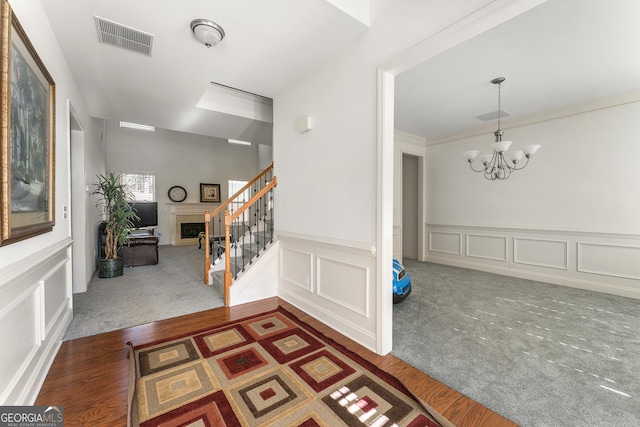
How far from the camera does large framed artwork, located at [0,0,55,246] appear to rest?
4.15ft

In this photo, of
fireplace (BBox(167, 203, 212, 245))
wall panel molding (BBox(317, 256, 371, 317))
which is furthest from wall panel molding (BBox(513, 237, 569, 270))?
fireplace (BBox(167, 203, 212, 245))

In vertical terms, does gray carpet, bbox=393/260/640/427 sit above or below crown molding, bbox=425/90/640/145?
below

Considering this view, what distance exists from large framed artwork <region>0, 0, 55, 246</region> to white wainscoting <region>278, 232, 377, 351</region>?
6.95 feet

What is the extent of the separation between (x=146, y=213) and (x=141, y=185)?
3.61 feet

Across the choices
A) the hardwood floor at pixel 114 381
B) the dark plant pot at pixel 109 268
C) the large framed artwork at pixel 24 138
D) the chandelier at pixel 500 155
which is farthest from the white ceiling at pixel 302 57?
the hardwood floor at pixel 114 381

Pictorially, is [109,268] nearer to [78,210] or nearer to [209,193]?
[78,210]

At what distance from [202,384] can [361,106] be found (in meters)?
2.43

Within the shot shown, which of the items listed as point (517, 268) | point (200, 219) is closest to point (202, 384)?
point (517, 268)

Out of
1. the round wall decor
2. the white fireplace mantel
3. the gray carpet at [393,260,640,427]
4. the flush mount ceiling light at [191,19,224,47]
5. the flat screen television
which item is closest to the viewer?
the gray carpet at [393,260,640,427]

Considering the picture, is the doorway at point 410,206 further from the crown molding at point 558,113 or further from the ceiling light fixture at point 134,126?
the ceiling light fixture at point 134,126

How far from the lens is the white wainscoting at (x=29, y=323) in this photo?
132cm

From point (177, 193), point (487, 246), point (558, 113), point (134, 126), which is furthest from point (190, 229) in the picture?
point (558, 113)

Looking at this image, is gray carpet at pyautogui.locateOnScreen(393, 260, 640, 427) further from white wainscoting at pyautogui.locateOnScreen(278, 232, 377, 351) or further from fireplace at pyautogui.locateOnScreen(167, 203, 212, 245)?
fireplace at pyautogui.locateOnScreen(167, 203, 212, 245)

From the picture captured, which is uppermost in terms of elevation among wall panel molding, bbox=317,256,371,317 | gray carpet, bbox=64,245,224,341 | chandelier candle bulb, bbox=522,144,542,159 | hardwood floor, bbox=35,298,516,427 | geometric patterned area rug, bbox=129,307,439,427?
chandelier candle bulb, bbox=522,144,542,159
